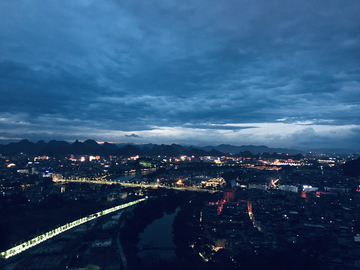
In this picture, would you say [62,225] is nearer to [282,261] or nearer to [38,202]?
[38,202]

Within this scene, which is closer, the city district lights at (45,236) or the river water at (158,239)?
the city district lights at (45,236)

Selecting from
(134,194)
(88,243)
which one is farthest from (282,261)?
(134,194)

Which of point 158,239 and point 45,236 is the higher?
point 45,236

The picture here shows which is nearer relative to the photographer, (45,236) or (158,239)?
(45,236)

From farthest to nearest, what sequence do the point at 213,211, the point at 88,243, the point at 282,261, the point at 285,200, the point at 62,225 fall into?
the point at 285,200, the point at 213,211, the point at 62,225, the point at 88,243, the point at 282,261

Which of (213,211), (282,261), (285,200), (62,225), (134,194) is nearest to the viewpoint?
(282,261)

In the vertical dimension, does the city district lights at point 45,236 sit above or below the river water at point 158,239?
above

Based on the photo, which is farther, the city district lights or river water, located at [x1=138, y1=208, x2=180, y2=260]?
river water, located at [x1=138, y1=208, x2=180, y2=260]

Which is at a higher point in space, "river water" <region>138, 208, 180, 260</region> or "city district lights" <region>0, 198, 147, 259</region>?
"city district lights" <region>0, 198, 147, 259</region>
